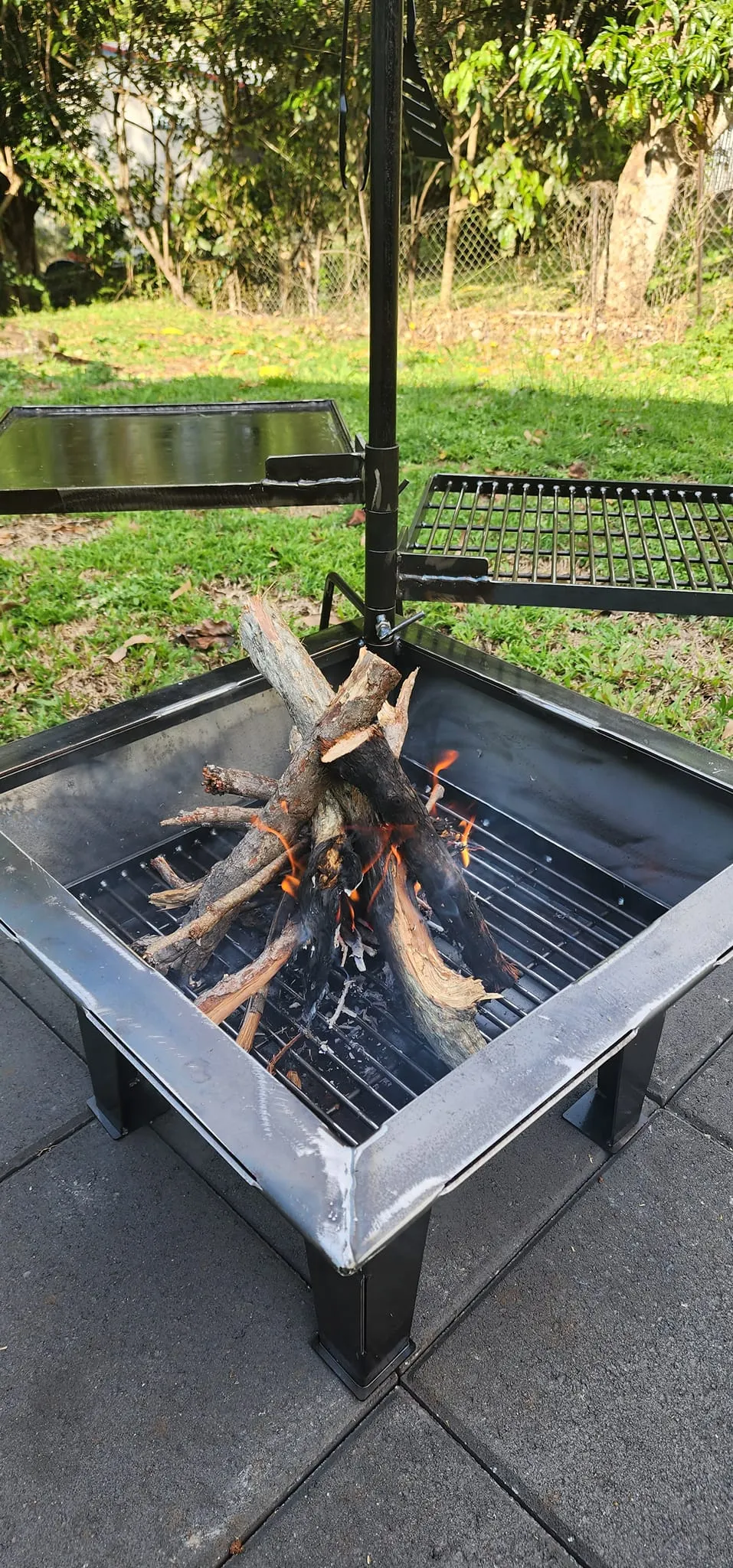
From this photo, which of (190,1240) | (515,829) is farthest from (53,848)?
(515,829)

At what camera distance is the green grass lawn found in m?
3.62

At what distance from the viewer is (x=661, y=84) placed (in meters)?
7.01

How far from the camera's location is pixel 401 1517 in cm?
142

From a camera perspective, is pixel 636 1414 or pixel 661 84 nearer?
pixel 636 1414

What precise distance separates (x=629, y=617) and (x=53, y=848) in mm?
2861

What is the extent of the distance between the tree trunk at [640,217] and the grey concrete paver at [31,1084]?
7584 mm

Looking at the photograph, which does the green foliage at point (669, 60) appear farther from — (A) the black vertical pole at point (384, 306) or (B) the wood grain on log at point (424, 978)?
(B) the wood grain on log at point (424, 978)

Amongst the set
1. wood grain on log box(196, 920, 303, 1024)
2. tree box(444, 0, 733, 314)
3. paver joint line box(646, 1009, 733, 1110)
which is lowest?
paver joint line box(646, 1009, 733, 1110)

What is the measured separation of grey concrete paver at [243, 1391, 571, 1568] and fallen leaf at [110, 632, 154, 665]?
9.12ft

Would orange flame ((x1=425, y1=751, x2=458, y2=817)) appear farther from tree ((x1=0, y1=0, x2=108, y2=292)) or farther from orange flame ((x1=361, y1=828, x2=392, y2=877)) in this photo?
tree ((x1=0, y1=0, x2=108, y2=292))

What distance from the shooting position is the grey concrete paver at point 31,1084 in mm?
2004

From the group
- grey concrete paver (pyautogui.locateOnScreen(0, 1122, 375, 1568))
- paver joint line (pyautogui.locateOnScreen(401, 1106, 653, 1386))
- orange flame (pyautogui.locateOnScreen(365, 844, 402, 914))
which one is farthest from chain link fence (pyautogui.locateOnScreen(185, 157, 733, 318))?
grey concrete paver (pyautogui.locateOnScreen(0, 1122, 375, 1568))

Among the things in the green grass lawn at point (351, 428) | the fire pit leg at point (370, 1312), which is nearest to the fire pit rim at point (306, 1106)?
the fire pit leg at point (370, 1312)

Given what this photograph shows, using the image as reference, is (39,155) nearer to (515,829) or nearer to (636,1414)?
(515,829)
